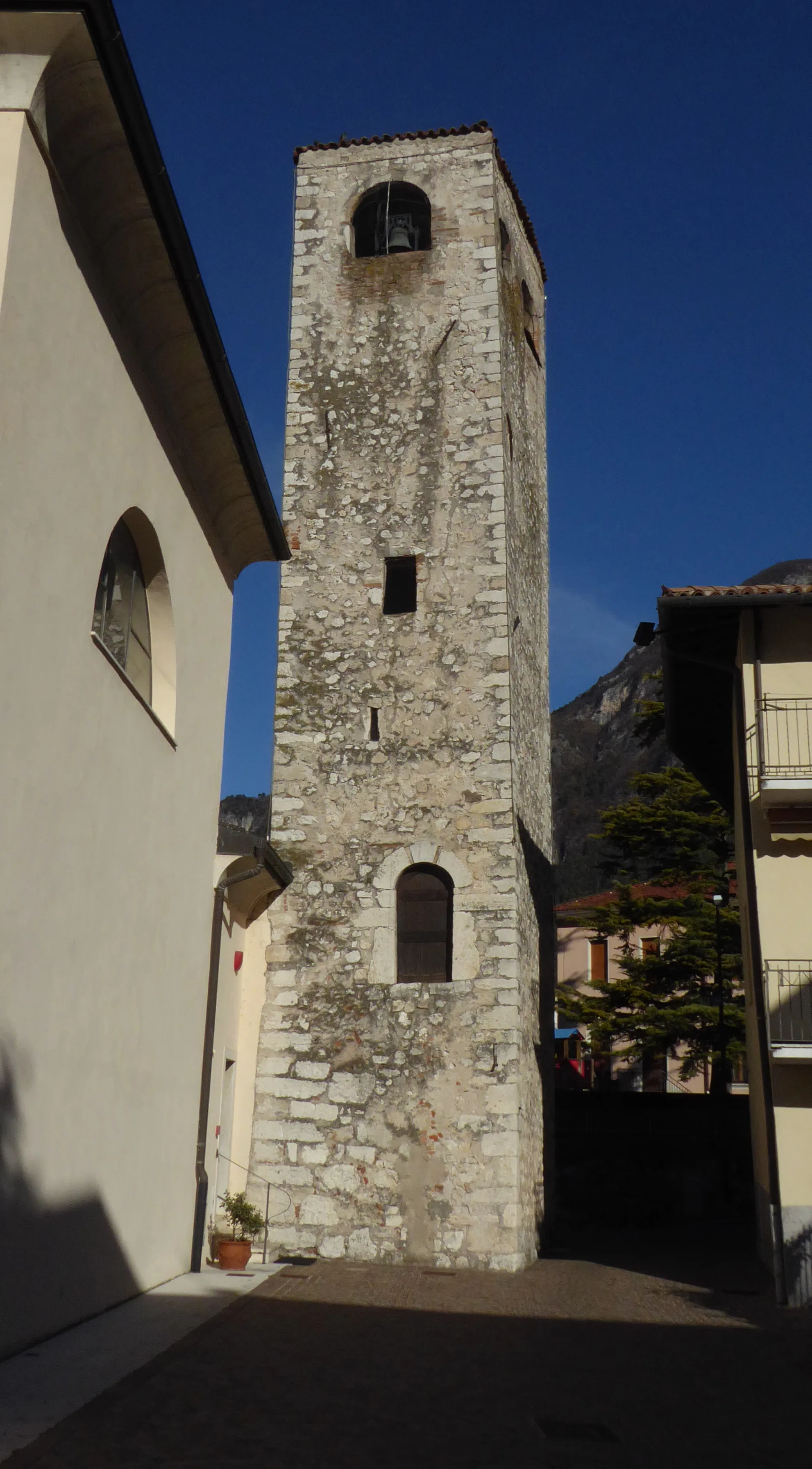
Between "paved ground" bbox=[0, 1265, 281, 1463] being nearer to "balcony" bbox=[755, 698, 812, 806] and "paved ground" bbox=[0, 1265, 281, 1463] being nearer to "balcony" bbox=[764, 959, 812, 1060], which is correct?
"balcony" bbox=[764, 959, 812, 1060]

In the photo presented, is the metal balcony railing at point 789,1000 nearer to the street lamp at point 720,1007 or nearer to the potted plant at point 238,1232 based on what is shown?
the potted plant at point 238,1232

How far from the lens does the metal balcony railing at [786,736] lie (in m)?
11.5

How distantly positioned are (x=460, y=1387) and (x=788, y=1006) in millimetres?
5247

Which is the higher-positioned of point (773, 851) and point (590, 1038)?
point (773, 851)

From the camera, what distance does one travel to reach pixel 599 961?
37.6 metres

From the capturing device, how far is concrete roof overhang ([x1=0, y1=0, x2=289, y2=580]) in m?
6.31

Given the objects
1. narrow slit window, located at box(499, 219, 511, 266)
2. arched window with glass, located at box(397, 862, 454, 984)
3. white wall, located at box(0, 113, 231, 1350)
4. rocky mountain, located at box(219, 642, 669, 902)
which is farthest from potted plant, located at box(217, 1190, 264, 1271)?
rocky mountain, located at box(219, 642, 669, 902)

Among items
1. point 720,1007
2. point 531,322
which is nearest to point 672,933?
point 720,1007

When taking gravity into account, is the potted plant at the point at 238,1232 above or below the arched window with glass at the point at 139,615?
below

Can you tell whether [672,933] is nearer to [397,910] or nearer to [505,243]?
[397,910]

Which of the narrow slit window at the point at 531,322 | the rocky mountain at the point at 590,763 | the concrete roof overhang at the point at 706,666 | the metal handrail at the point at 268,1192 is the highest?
the rocky mountain at the point at 590,763

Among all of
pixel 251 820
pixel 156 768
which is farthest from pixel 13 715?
pixel 251 820

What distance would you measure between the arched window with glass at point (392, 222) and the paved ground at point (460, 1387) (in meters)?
12.7

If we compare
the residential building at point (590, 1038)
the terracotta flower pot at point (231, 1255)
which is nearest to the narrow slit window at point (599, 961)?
the residential building at point (590, 1038)
